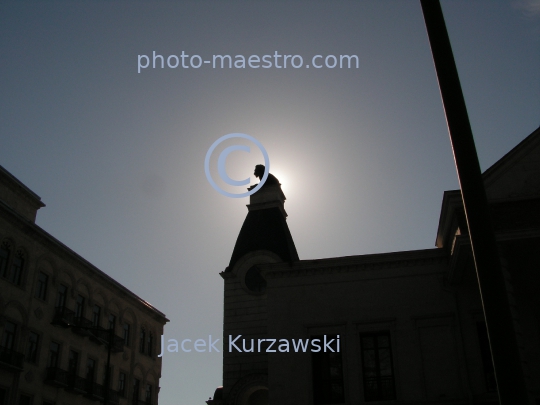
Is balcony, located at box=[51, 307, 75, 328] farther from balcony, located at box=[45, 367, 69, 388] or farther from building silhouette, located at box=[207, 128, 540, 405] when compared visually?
building silhouette, located at box=[207, 128, 540, 405]

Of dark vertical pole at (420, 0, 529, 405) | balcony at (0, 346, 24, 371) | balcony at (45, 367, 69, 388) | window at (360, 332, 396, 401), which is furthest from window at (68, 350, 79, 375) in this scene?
dark vertical pole at (420, 0, 529, 405)

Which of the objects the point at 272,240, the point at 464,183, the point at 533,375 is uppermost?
the point at 272,240

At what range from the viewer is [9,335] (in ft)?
109

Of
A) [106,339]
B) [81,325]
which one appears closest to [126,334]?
[106,339]

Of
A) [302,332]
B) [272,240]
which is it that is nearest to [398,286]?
[302,332]

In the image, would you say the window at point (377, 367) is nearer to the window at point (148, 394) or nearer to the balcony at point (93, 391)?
the balcony at point (93, 391)

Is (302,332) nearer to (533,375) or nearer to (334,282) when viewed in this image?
(334,282)

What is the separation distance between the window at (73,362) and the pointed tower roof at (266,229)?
13.8 metres

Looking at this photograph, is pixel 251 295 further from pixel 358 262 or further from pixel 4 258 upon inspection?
pixel 4 258

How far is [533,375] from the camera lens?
23.0 m

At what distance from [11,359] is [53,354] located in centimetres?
473

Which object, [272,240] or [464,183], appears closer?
[464,183]

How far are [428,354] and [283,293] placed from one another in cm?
690

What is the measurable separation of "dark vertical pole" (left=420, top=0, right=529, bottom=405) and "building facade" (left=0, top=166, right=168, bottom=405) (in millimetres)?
26044
